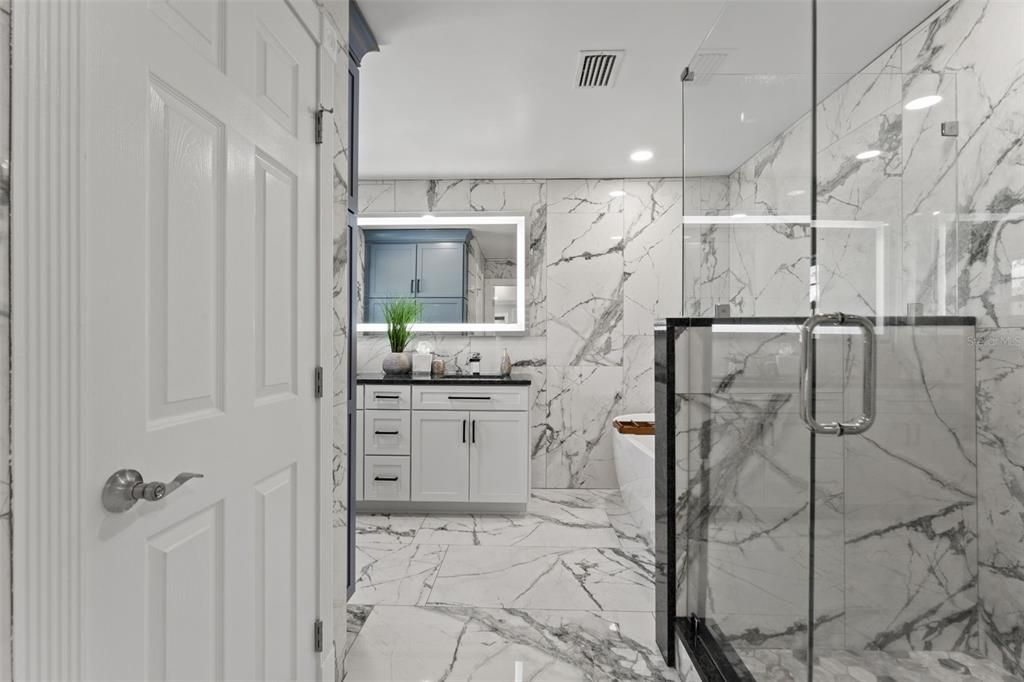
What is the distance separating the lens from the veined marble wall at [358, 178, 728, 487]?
418 centimetres

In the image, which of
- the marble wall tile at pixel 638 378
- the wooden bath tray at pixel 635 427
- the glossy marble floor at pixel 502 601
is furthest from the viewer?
the marble wall tile at pixel 638 378

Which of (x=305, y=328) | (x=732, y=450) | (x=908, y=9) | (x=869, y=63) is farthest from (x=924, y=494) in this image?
(x=305, y=328)

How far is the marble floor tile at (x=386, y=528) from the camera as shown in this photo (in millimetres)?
3088

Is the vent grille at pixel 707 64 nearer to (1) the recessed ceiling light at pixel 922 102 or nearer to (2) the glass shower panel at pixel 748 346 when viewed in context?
(2) the glass shower panel at pixel 748 346

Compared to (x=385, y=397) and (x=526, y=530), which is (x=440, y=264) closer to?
(x=385, y=397)

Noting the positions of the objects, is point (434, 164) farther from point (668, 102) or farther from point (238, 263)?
point (238, 263)

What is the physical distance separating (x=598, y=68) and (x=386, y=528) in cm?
275

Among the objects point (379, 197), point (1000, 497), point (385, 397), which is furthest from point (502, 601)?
point (379, 197)

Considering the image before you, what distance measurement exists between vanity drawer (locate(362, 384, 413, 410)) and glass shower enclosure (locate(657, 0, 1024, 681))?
237cm

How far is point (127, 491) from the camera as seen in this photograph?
851 millimetres

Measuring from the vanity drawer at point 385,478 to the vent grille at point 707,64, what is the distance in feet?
8.74

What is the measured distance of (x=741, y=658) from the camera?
1.59 m

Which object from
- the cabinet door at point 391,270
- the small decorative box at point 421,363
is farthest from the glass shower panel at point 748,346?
the cabinet door at point 391,270

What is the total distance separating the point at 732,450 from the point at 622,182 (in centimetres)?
294
